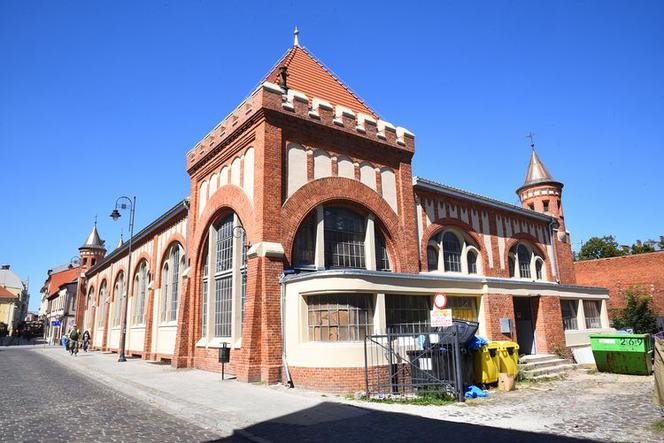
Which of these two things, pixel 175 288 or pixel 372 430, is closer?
pixel 372 430

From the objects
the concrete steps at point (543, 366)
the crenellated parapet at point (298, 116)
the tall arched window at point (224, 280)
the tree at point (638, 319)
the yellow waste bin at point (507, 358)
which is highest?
the crenellated parapet at point (298, 116)

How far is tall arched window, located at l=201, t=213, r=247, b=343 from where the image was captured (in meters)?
15.8

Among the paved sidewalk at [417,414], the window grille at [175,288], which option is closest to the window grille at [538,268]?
the paved sidewalk at [417,414]

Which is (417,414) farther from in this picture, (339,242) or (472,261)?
(472,261)

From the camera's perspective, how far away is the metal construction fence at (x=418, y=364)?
10641 mm

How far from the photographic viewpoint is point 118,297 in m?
34.2

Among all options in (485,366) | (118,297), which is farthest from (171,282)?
(485,366)

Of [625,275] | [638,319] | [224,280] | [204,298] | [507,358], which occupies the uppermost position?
[625,275]

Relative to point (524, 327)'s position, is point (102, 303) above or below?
above

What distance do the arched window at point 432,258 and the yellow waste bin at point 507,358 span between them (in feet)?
23.0

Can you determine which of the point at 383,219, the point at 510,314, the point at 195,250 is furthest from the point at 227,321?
the point at 510,314

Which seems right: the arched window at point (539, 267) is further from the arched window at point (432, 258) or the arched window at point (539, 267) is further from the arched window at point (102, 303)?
the arched window at point (102, 303)

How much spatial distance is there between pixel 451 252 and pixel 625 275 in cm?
2136

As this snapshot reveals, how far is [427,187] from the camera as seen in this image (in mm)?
19672
